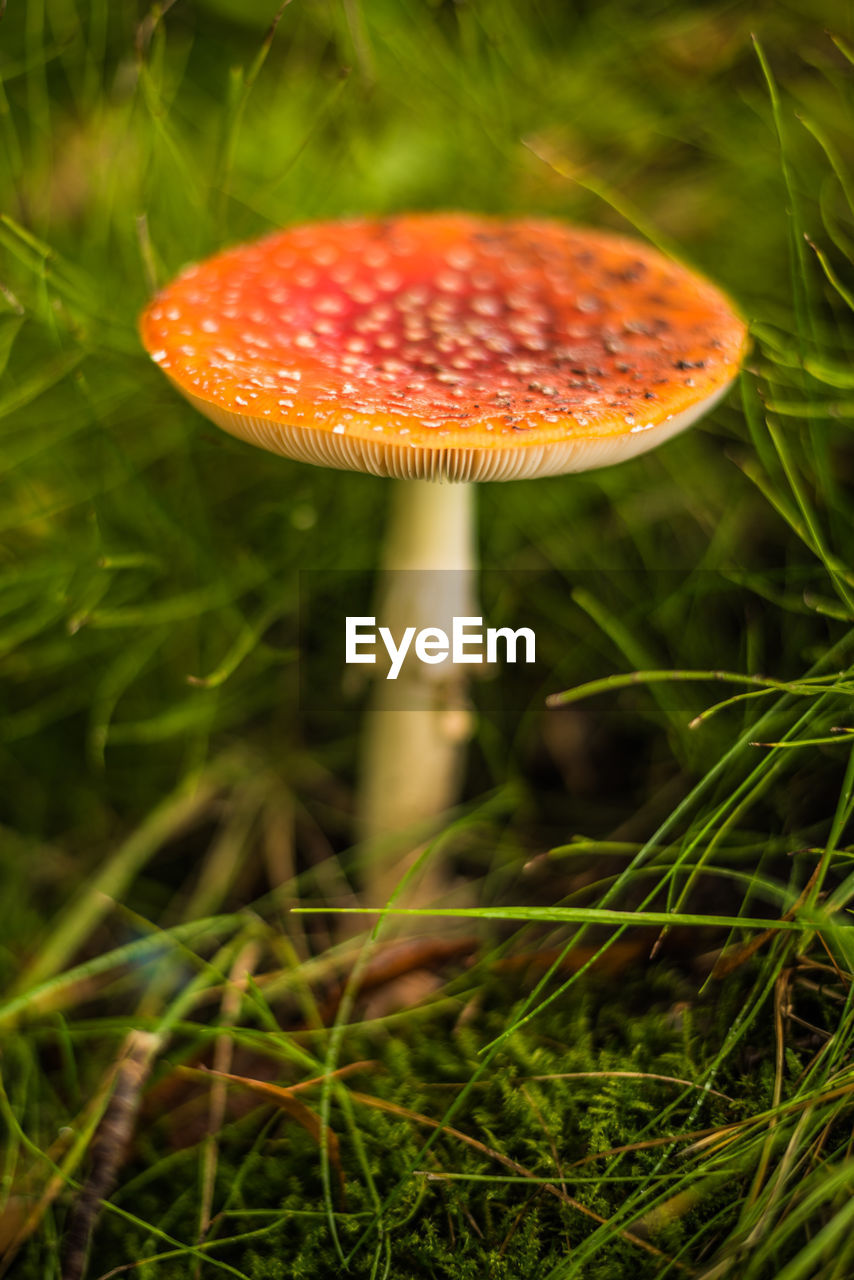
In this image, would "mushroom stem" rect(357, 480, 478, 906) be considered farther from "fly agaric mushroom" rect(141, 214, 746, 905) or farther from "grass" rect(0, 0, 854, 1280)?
"grass" rect(0, 0, 854, 1280)

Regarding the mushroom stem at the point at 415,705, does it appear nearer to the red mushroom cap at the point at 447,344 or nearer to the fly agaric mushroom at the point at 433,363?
the fly agaric mushroom at the point at 433,363

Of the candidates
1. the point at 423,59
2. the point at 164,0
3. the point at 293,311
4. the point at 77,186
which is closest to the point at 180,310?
the point at 293,311

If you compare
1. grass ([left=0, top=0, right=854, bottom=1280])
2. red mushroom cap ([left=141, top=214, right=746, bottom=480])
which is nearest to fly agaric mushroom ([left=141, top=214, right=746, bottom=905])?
red mushroom cap ([left=141, top=214, right=746, bottom=480])

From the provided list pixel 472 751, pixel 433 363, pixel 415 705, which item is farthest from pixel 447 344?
pixel 472 751

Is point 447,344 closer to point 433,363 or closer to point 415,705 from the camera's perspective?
point 433,363

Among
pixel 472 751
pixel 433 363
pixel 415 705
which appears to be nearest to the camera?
pixel 433 363

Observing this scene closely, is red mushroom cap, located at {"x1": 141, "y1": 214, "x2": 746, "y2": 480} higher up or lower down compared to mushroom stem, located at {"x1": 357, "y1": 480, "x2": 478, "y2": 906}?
higher up
